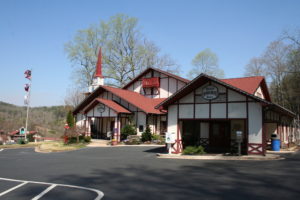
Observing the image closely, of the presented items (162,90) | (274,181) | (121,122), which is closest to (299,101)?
(162,90)

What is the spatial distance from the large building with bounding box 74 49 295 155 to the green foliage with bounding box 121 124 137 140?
1.62 ft

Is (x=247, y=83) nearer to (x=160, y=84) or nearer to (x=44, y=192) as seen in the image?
(x=160, y=84)

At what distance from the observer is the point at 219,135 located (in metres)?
21.3

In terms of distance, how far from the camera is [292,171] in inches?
411

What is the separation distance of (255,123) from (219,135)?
643 cm

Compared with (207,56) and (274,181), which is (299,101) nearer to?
(207,56)

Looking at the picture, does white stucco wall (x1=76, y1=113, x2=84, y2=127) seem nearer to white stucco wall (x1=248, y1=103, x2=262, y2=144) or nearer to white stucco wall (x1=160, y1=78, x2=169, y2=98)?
white stucco wall (x1=160, y1=78, x2=169, y2=98)

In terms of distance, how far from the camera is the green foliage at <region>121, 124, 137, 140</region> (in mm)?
26922

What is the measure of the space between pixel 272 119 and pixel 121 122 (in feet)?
54.1

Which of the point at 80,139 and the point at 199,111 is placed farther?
the point at 80,139

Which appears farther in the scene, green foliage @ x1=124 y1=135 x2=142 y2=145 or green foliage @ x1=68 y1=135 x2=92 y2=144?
green foliage @ x1=68 y1=135 x2=92 y2=144

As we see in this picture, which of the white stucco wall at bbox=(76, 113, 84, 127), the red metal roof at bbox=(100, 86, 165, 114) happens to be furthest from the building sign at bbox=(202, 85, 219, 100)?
the white stucco wall at bbox=(76, 113, 84, 127)

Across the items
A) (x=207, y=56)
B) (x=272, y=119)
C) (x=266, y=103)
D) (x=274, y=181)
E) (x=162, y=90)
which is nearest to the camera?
(x=274, y=181)

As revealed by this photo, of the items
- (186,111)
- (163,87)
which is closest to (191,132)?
(186,111)
